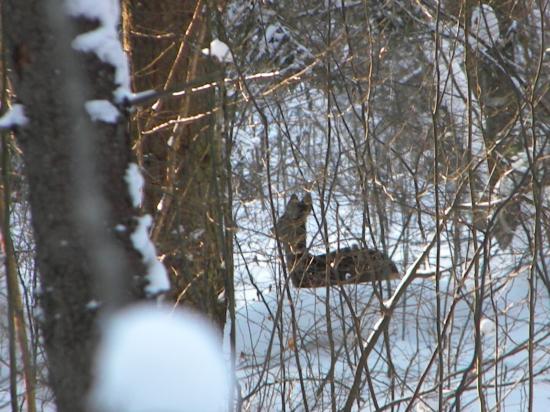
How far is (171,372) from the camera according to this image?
1.23m

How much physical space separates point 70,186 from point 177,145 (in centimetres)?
185

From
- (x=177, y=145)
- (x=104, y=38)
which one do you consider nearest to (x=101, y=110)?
(x=104, y=38)

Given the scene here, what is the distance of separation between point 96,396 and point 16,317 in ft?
3.21

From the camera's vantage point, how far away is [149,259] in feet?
4.85

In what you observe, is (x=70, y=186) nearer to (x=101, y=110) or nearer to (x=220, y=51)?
(x=101, y=110)

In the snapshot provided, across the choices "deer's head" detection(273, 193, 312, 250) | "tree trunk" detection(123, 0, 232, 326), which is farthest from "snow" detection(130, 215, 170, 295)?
"deer's head" detection(273, 193, 312, 250)

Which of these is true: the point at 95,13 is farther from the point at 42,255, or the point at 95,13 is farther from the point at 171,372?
the point at 171,372

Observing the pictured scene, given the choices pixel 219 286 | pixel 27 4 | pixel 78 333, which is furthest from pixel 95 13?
pixel 219 286

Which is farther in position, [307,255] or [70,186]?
[307,255]

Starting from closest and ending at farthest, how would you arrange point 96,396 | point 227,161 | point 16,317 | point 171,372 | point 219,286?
point 171,372 → point 96,396 → point 16,317 → point 227,161 → point 219,286

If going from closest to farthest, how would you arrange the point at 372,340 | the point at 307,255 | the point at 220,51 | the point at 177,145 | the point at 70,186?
the point at 70,186 < the point at 220,51 < the point at 372,340 < the point at 177,145 < the point at 307,255

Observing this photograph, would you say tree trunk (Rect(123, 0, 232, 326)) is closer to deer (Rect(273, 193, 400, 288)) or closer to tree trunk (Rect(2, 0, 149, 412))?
deer (Rect(273, 193, 400, 288))

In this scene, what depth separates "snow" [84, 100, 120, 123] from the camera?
4.73ft

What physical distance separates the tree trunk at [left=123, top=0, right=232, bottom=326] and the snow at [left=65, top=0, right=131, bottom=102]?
146 cm
